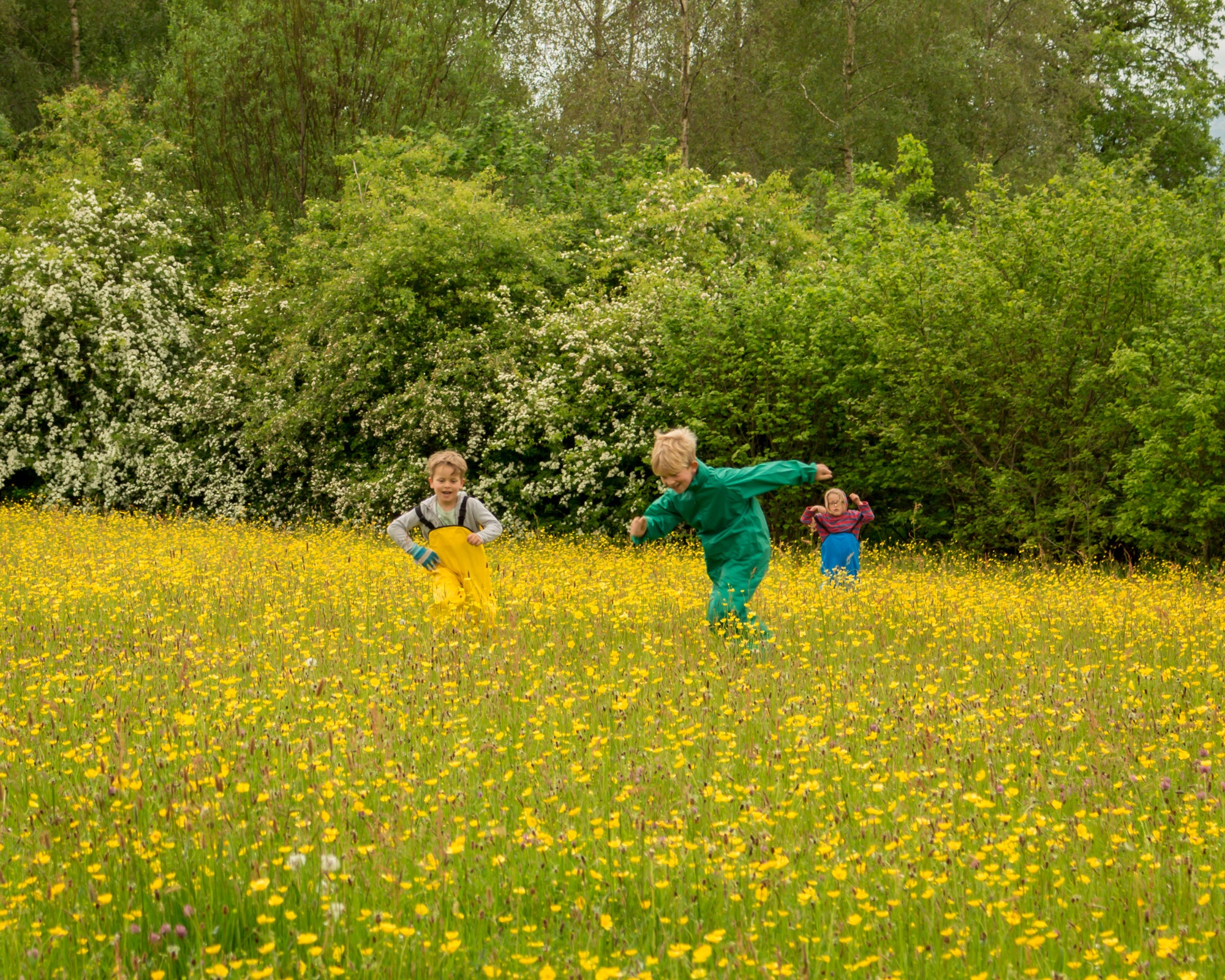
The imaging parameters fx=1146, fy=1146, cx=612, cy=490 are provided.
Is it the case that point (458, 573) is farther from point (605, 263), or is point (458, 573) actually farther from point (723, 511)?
point (605, 263)

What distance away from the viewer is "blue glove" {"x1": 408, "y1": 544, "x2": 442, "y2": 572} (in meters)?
7.34

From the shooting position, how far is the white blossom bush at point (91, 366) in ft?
68.2

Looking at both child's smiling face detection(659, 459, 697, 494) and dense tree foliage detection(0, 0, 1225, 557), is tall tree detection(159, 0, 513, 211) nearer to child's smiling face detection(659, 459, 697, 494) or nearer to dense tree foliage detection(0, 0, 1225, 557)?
dense tree foliage detection(0, 0, 1225, 557)

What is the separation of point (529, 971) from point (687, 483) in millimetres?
4393

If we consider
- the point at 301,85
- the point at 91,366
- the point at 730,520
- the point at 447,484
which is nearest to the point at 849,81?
the point at 301,85

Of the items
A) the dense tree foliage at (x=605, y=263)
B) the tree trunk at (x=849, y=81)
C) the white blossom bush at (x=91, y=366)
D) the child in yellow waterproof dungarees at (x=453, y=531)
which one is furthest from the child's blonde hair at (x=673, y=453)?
the tree trunk at (x=849, y=81)

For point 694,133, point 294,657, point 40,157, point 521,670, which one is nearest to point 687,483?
point 521,670

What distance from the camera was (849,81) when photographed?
32.1m

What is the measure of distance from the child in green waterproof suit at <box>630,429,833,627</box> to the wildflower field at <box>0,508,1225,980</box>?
0.40 m

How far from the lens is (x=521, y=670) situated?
251 inches

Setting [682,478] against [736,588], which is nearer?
[682,478]

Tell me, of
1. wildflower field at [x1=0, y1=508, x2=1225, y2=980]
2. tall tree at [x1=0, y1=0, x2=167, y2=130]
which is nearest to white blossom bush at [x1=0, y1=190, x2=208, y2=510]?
tall tree at [x1=0, y1=0, x2=167, y2=130]

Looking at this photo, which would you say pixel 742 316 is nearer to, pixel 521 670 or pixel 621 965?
pixel 521 670

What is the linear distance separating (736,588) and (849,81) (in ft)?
92.1
